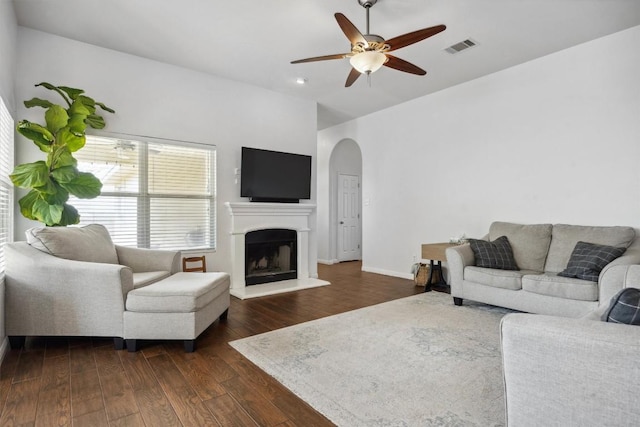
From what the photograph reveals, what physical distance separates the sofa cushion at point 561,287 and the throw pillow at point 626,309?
202 centimetres

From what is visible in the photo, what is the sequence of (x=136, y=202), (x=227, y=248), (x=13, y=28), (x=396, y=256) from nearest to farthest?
(x=13, y=28) < (x=136, y=202) < (x=227, y=248) < (x=396, y=256)

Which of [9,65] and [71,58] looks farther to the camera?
[71,58]

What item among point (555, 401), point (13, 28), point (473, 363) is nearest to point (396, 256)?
point (473, 363)

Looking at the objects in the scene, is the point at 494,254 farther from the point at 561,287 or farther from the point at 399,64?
the point at 399,64

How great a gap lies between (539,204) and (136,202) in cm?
488

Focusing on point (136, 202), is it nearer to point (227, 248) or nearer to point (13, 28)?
point (227, 248)

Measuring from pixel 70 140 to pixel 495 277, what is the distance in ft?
14.5

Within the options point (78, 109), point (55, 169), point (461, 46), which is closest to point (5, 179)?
point (55, 169)

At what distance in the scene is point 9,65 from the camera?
120 inches


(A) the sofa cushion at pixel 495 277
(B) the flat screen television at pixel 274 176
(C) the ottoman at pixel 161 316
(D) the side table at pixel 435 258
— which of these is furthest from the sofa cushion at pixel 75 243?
(D) the side table at pixel 435 258

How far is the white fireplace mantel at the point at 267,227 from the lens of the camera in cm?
469

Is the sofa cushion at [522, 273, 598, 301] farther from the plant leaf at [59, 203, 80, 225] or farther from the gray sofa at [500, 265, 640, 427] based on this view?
the plant leaf at [59, 203, 80, 225]

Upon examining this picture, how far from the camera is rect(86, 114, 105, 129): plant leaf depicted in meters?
3.61

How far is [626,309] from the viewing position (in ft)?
3.99
